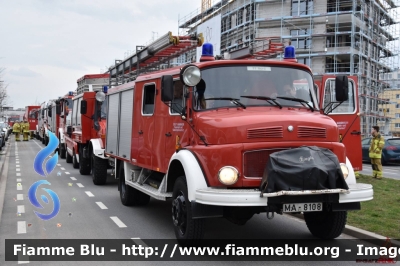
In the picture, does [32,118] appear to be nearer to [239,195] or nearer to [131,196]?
[131,196]

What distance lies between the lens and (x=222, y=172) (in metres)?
5.89

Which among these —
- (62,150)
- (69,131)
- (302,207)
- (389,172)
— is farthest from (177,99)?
(62,150)

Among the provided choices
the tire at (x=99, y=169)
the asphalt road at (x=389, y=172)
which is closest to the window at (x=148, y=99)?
the tire at (x=99, y=169)

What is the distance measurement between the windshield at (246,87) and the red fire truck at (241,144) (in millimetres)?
14

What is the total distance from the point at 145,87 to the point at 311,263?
434 centimetres

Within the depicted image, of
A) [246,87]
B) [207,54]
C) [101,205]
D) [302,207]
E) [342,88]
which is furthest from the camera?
[101,205]

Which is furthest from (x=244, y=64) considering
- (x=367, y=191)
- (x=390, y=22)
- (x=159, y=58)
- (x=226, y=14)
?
(x=390, y=22)

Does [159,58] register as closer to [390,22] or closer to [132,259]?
[132,259]

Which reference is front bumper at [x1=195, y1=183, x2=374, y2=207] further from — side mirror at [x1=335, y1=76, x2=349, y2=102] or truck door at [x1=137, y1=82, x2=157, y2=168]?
truck door at [x1=137, y1=82, x2=157, y2=168]

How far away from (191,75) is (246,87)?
81cm

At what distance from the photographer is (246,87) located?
266 inches

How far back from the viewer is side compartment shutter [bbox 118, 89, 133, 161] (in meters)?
9.64

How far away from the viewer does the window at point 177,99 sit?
7.12 m

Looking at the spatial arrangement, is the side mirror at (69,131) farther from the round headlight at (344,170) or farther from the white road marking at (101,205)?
the round headlight at (344,170)
